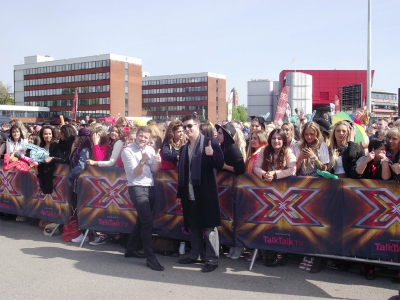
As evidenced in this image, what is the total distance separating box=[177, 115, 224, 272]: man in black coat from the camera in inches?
215

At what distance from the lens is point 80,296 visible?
4605 millimetres

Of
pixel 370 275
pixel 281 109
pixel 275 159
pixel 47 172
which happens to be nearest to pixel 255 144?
pixel 275 159

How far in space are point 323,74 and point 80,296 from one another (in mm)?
56744

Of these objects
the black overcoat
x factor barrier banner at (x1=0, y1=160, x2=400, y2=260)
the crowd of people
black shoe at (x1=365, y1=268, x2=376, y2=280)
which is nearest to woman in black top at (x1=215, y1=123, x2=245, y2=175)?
the crowd of people

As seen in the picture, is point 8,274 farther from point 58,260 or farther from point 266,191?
A: point 266,191

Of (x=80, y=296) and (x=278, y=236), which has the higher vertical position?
(x=278, y=236)

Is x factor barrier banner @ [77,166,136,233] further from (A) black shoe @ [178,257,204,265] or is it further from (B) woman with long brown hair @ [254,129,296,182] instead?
(B) woman with long brown hair @ [254,129,296,182]

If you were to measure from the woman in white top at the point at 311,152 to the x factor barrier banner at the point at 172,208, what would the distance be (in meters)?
1.07

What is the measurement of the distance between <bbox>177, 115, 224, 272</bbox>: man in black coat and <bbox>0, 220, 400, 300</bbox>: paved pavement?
43 cm

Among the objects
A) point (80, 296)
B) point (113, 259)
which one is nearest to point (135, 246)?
point (113, 259)

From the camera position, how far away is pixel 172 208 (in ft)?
20.6

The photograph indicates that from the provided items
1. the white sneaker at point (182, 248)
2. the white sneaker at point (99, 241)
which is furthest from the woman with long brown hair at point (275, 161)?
the white sneaker at point (99, 241)

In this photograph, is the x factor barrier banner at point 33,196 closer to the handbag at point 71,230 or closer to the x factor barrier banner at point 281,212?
the handbag at point 71,230

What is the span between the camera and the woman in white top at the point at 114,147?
6855mm
